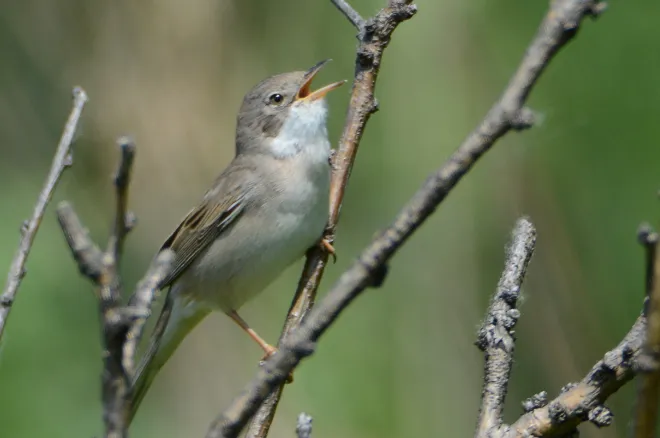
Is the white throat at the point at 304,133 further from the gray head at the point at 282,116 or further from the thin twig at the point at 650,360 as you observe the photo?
the thin twig at the point at 650,360

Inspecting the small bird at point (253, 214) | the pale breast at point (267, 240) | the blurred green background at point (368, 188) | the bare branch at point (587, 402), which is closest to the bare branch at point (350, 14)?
the small bird at point (253, 214)

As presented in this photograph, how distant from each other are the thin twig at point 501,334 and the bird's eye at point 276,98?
2148 millimetres

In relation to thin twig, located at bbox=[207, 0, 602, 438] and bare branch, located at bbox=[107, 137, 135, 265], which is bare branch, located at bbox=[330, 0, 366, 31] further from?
bare branch, located at bbox=[107, 137, 135, 265]

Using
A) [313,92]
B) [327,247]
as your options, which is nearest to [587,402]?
[327,247]

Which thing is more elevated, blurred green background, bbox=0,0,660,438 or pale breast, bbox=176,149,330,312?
blurred green background, bbox=0,0,660,438

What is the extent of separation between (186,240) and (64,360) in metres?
1.01

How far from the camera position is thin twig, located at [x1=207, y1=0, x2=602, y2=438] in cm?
113

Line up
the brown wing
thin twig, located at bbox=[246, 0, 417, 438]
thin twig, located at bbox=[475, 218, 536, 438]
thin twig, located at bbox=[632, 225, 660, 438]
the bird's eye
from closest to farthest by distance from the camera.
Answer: thin twig, located at bbox=[632, 225, 660, 438], thin twig, located at bbox=[475, 218, 536, 438], thin twig, located at bbox=[246, 0, 417, 438], the brown wing, the bird's eye

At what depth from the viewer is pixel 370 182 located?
5754 millimetres

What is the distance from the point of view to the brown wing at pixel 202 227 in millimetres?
3848

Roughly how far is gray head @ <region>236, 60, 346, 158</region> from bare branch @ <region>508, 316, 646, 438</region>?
2.26 metres

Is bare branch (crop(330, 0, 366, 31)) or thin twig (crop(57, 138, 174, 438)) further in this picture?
bare branch (crop(330, 0, 366, 31))

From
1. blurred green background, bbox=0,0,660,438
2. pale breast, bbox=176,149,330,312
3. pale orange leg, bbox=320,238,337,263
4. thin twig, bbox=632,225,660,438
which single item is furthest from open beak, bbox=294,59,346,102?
thin twig, bbox=632,225,660,438

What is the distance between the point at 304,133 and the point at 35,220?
193 centimetres
